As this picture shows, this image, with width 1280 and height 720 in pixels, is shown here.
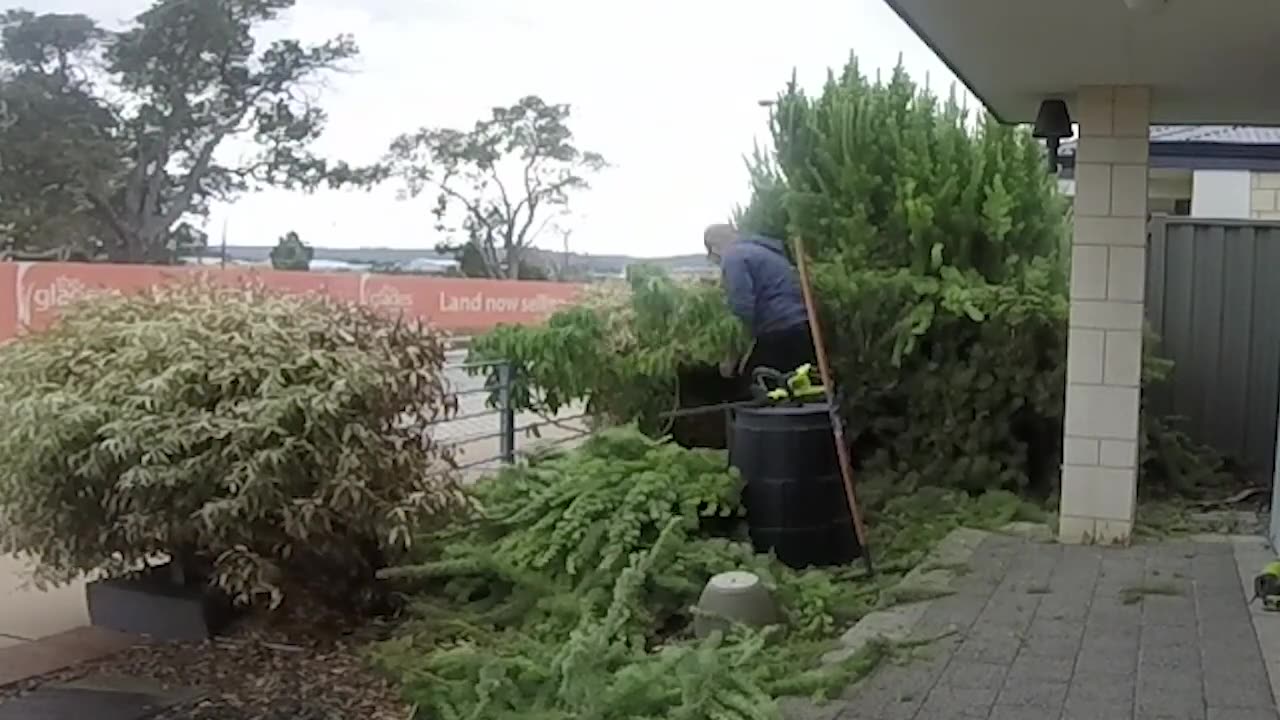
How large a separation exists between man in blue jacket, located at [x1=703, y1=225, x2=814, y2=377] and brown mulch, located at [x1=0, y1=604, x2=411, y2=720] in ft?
7.02

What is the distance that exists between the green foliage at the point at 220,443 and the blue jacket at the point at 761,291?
1724mm

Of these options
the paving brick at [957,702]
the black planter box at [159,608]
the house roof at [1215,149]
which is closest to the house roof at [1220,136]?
the house roof at [1215,149]

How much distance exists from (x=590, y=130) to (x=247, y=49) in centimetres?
356

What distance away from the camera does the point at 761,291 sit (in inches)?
216

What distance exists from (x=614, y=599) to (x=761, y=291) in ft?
7.41

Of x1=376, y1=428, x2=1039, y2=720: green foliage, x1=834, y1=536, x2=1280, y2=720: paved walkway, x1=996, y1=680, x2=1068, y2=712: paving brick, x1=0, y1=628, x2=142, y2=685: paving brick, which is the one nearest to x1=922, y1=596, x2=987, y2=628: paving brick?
x1=834, y1=536, x2=1280, y2=720: paved walkway

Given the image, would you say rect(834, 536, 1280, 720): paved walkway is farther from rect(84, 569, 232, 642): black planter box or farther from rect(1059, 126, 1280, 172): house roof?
rect(1059, 126, 1280, 172): house roof

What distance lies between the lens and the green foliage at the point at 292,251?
7930 millimetres

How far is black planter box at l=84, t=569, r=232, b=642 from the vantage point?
12.8ft

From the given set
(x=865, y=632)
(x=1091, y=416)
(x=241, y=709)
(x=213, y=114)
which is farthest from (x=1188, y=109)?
(x=213, y=114)

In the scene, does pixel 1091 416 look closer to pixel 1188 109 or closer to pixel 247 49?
pixel 1188 109

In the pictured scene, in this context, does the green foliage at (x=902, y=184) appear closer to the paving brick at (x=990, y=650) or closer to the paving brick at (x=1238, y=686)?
the paving brick at (x=990, y=650)

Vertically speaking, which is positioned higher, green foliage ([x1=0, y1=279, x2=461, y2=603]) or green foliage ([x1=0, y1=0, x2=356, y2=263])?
green foliage ([x1=0, y1=0, x2=356, y2=263])

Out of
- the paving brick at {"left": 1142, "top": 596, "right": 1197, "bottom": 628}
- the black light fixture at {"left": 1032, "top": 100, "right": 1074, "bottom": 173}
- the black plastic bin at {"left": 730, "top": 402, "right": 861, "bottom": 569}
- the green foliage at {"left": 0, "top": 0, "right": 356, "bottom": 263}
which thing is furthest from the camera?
the green foliage at {"left": 0, "top": 0, "right": 356, "bottom": 263}
